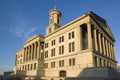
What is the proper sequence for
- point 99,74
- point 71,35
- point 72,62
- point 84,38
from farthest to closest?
point 84,38, point 71,35, point 72,62, point 99,74

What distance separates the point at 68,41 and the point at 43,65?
16751 millimetres

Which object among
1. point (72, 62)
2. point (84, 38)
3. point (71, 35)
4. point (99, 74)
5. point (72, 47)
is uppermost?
point (71, 35)

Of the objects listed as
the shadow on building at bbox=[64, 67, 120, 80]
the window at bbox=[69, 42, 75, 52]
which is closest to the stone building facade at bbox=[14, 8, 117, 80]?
the window at bbox=[69, 42, 75, 52]

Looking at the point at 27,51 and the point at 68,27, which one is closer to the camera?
the point at 68,27

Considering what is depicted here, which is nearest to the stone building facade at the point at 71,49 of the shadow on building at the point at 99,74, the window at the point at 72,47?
the window at the point at 72,47

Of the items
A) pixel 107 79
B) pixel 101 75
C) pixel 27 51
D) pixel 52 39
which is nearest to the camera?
pixel 107 79

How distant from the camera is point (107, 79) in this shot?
28547mm

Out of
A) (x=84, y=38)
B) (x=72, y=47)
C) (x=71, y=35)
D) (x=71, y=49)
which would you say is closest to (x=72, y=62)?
(x=71, y=49)

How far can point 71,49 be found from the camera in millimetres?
44375

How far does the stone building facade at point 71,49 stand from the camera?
39094 millimetres

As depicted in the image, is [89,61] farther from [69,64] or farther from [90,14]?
[90,14]

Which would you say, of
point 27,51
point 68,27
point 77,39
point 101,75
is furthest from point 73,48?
point 27,51

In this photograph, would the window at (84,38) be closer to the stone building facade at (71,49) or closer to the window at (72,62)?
the stone building facade at (71,49)

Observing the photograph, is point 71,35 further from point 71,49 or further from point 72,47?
point 71,49
